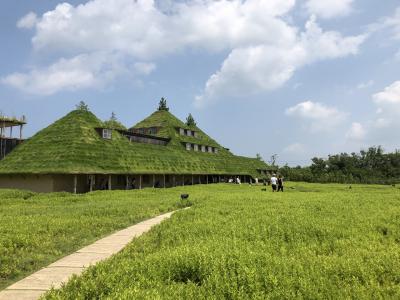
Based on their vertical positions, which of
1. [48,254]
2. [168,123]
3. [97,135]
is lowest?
[48,254]

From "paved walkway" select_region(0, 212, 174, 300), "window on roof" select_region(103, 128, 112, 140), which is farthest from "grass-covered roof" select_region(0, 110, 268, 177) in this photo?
"paved walkway" select_region(0, 212, 174, 300)

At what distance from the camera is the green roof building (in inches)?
1528

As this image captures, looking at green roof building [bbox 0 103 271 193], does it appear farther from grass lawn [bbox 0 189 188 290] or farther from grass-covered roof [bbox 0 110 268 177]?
grass lawn [bbox 0 189 188 290]

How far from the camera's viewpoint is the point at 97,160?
41000 millimetres

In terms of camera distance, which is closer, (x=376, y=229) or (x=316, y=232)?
(x=316, y=232)

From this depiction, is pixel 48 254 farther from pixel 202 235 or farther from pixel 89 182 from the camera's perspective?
pixel 89 182

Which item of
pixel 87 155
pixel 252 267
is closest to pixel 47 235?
pixel 252 267

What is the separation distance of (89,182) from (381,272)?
3776 centimetres

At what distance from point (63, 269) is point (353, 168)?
312 ft

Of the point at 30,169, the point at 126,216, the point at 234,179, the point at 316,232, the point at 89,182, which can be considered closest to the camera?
the point at 316,232

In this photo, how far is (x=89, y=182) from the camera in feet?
138

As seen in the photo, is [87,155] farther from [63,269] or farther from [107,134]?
[63,269]

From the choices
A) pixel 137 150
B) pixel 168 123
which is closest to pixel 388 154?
pixel 168 123

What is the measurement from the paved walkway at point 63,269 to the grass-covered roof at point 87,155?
86.7ft
